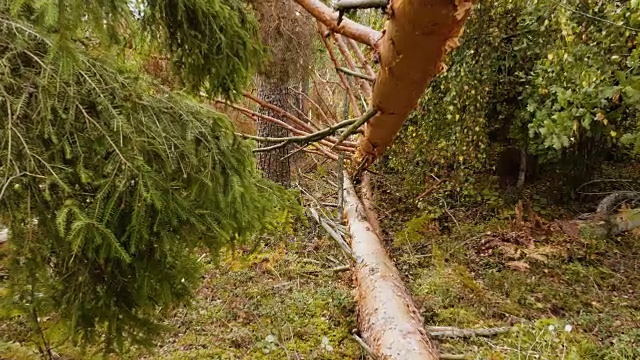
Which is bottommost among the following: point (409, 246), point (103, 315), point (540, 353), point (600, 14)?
point (103, 315)

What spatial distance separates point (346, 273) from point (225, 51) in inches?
106

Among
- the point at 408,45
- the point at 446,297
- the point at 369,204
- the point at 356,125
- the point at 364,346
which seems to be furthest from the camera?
the point at 369,204

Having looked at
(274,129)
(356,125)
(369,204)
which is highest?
(274,129)

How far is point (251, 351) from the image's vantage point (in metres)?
3.01

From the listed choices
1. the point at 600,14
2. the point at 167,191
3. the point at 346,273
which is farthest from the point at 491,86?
the point at 167,191

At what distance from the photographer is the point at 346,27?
2303 mm

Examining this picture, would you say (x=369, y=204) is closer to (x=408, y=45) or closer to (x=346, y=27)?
(x=346, y=27)

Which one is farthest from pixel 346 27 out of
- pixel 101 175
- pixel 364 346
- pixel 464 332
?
pixel 464 332

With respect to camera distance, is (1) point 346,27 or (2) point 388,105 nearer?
(2) point 388,105

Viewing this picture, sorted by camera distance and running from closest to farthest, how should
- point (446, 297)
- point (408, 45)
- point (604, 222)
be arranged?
point (408, 45) < point (446, 297) < point (604, 222)

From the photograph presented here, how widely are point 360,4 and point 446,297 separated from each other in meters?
2.93

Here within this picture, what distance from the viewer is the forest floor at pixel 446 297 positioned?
2949 millimetres

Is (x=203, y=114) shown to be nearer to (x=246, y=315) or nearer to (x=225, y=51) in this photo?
(x=225, y=51)

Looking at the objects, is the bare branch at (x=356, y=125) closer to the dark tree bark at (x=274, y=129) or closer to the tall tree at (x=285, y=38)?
the tall tree at (x=285, y=38)
